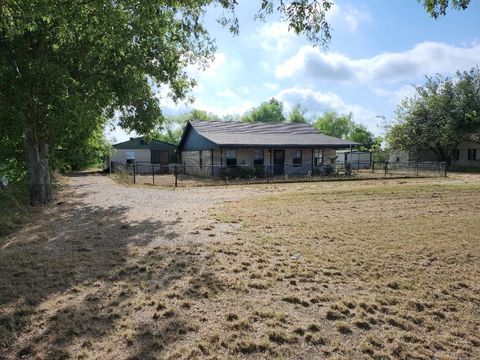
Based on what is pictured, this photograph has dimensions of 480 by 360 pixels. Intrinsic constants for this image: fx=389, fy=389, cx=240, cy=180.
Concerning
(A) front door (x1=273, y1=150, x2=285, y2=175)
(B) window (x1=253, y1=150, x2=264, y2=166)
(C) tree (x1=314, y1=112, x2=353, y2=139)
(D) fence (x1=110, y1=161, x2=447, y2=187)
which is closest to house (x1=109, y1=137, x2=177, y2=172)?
(D) fence (x1=110, y1=161, x2=447, y2=187)

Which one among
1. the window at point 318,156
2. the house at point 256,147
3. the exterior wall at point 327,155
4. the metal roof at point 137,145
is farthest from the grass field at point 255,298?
the metal roof at point 137,145

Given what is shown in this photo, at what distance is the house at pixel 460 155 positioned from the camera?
128 ft

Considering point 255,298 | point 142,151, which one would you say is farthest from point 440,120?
point 255,298

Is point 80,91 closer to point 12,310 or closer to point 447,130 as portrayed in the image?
point 12,310

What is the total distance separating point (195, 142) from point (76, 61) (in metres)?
18.4

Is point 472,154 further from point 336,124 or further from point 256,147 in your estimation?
point 336,124

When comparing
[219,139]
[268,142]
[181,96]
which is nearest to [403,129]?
[268,142]

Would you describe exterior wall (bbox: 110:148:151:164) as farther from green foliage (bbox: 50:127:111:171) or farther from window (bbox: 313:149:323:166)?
window (bbox: 313:149:323:166)

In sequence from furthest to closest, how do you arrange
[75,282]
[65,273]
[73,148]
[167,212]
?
[73,148] < [167,212] < [65,273] < [75,282]

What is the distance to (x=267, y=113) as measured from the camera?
242ft

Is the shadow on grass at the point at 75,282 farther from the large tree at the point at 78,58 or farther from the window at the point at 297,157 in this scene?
the window at the point at 297,157

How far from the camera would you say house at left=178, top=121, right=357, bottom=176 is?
26156 millimetres

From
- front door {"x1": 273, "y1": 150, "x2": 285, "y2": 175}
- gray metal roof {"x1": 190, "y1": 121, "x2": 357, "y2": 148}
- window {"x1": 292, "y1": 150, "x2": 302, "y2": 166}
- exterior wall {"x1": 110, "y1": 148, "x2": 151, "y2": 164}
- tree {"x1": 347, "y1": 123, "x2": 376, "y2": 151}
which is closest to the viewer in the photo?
gray metal roof {"x1": 190, "y1": 121, "x2": 357, "y2": 148}

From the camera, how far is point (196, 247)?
6.80m
